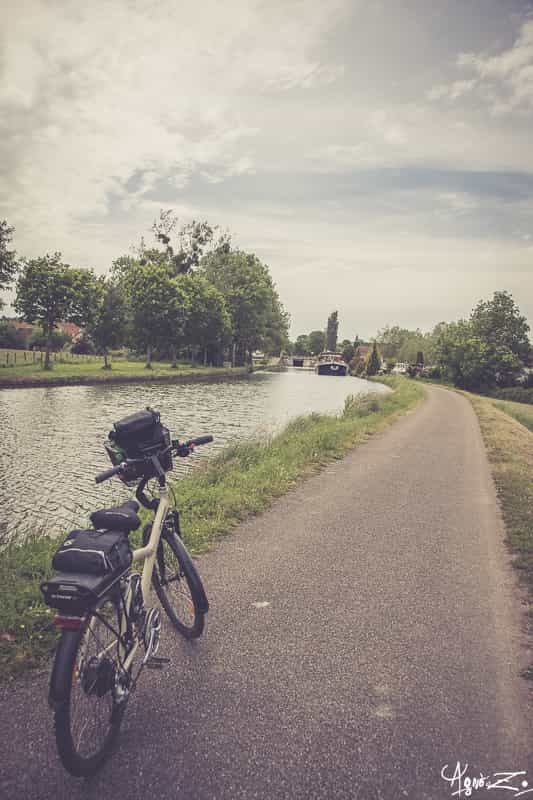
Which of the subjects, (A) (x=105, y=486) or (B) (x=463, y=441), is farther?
(B) (x=463, y=441)

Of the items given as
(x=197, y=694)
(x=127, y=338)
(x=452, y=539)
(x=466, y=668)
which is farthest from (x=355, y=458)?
(x=127, y=338)

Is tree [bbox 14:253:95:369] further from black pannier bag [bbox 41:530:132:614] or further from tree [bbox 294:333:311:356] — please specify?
tree [bbox 294:333:311:356]

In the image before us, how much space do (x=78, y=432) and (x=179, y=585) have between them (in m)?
14.6

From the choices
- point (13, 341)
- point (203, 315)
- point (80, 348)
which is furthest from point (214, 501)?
point (13, 341)

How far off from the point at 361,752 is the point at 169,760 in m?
1.09

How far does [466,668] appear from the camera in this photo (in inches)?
139

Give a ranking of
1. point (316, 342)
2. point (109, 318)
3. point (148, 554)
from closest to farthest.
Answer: point (148, 554) → point (109, 318) → point (316, 342)

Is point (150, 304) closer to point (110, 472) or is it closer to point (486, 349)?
point (486, 349)

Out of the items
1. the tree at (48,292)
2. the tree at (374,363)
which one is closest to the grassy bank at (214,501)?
the tree at (48,292)

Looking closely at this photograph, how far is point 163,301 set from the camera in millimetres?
47969

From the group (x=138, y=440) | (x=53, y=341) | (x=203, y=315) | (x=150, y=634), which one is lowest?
(x=150, y=634)

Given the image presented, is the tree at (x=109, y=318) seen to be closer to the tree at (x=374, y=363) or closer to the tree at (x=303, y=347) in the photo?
the tree at (x=374, y=363)

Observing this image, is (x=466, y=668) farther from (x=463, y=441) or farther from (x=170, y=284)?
(x=170, y=284)
